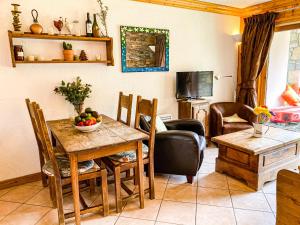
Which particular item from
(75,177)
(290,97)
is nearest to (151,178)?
(75,177)

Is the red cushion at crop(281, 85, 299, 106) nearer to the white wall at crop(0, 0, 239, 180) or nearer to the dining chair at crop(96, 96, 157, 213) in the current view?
the white wall at crop(0, 0, 239, 180)

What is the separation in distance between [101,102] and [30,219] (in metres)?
1.65

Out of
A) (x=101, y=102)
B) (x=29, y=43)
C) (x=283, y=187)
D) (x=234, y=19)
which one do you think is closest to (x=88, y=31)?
→ (x=29, y=43)

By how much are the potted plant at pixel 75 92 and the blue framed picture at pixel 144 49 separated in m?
0.73

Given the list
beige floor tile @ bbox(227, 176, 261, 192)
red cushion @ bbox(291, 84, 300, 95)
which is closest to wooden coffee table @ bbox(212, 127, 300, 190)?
beige floor tile @ bbox(227, 176, 261, 192)

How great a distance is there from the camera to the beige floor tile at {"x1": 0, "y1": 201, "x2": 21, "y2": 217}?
7.53ft

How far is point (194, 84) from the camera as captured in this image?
3.92 metres

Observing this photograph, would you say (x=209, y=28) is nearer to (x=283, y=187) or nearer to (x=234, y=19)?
→ (x=234, y=19)

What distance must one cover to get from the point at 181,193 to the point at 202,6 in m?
3.13

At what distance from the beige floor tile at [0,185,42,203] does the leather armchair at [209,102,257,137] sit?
2.82 meters

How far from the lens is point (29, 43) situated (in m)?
2.68

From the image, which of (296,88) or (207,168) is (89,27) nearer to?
(207,168)

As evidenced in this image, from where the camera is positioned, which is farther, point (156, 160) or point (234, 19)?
point (234, 19)

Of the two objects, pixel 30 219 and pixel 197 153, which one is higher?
pixel 197 153
